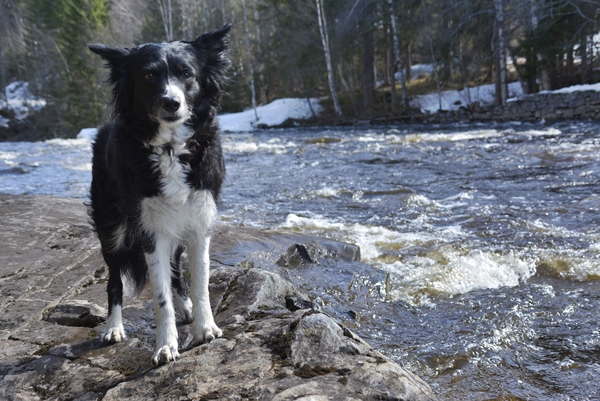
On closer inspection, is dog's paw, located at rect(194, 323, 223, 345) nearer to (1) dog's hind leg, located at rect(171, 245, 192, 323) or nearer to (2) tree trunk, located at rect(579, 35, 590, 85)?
(1) dog's hind leg, located at rect(171, 245, 192, 323)

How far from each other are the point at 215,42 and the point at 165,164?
1049 millimetres

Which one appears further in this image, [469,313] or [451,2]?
[451,2]

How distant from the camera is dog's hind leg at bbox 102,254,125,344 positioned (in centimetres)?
330

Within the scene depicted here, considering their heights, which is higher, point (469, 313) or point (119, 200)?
point (119, 200)

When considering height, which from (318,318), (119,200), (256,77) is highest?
(256,77)

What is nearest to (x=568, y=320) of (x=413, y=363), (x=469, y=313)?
(x=469, y=313)

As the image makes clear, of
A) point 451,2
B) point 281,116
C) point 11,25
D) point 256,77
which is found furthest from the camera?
point 11,25

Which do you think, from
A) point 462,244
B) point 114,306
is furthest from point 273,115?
point 114,306

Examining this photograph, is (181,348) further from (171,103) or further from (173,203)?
(171,103)

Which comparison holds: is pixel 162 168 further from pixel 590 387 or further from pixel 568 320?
pixel 568 320

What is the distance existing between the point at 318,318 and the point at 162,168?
129cm

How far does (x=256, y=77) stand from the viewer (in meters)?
39.5

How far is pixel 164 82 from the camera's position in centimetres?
316

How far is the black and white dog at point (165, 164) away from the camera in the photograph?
3.09 meters
